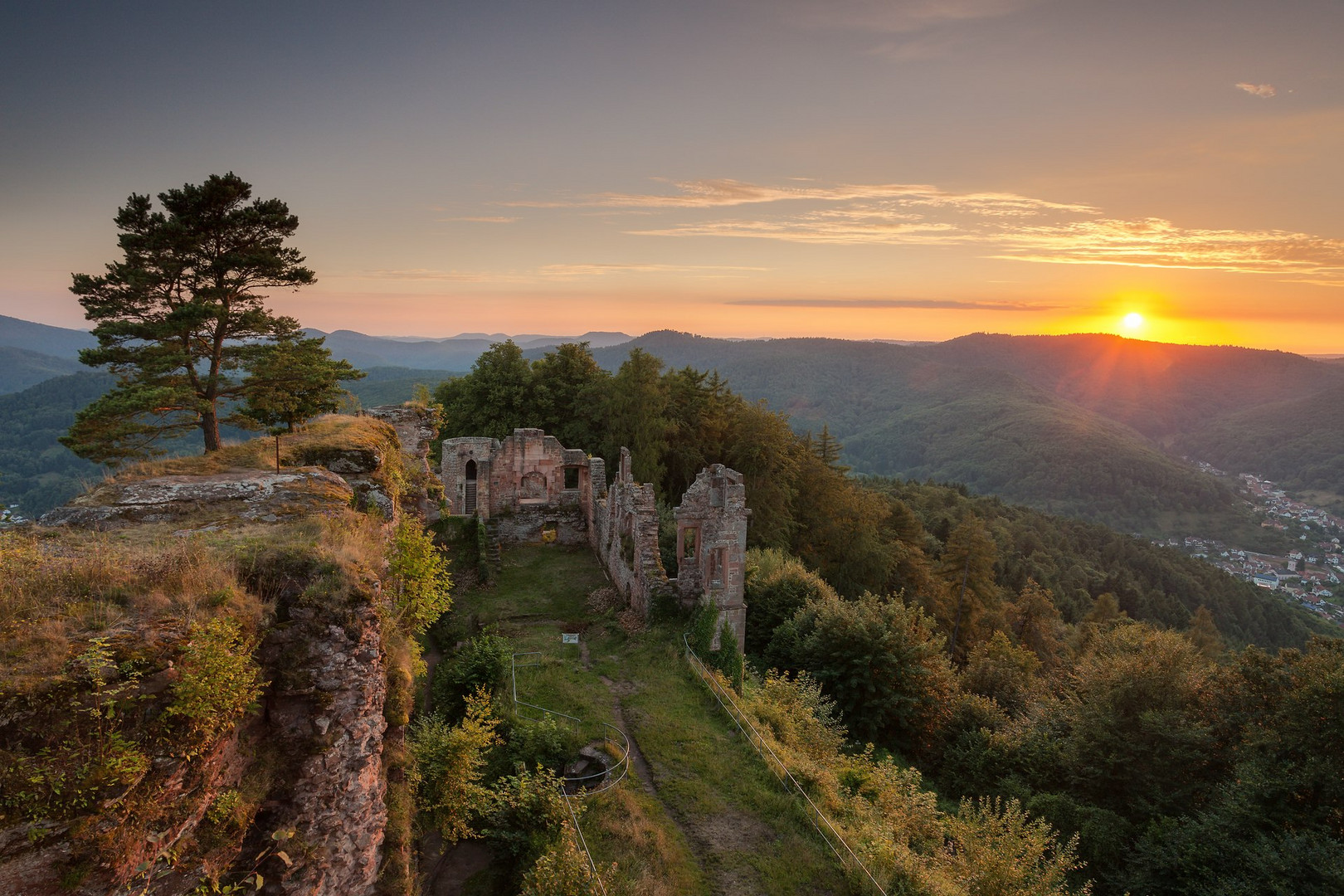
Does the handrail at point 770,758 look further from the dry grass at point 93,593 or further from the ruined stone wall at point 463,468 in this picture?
the ruined stone wall at point 463,468

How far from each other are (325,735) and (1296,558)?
192 m

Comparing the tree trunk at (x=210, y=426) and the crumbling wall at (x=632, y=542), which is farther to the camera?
the crumbling wall at (x=632, y=542)

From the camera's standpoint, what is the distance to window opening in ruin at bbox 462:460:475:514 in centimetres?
3203

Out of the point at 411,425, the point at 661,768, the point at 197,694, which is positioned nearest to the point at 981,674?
the point at 661,768

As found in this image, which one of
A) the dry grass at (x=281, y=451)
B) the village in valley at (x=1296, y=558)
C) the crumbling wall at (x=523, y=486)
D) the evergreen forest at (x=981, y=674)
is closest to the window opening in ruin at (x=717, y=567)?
the evergreen forest at (x=981, y=674)

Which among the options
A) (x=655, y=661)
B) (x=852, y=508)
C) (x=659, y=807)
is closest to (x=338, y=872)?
(x=659, y=807)

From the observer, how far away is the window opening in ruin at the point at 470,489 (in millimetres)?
32031

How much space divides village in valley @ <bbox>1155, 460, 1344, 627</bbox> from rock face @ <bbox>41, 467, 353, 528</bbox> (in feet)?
436

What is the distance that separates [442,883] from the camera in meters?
12.0

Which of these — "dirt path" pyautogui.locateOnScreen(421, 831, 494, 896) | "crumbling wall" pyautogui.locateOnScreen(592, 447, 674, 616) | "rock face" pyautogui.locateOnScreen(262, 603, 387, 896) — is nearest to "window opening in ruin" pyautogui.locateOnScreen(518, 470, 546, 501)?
"crumbling wall" pyautogui.locateOnScreen(592, 447, 674, 616)

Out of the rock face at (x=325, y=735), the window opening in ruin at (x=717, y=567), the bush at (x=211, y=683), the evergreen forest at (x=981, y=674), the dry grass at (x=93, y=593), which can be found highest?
the dry grass at (x=93, y=593)

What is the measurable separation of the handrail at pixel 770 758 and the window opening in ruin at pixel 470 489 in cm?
1579

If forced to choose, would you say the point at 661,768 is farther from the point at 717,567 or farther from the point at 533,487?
the point at 533,487

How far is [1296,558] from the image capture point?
140750 mm
